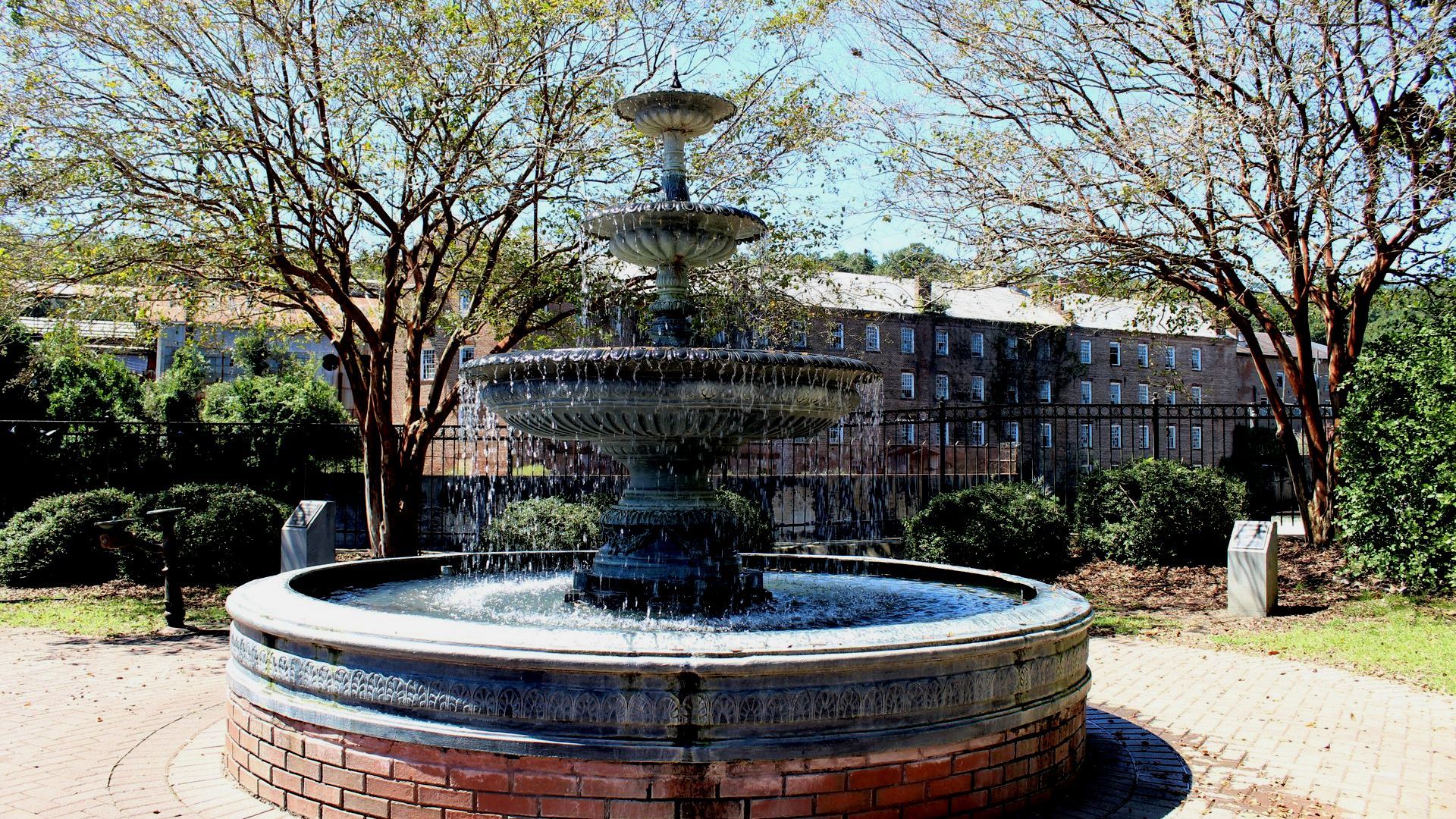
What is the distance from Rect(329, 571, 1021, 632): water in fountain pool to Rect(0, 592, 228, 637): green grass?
4.05 meters

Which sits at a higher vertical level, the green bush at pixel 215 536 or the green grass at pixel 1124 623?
the green bush at pixel 215 536

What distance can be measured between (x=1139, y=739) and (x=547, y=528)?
25.3 feet

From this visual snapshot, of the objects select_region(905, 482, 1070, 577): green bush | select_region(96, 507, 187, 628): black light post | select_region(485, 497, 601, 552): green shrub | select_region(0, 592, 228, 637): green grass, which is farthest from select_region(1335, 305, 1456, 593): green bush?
select_region(96, 507, 187, 628): black light post

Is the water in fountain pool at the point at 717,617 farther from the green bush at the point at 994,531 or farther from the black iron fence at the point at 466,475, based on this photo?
the black iron fence at the point at 466,475

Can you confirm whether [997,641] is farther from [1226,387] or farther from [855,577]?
[1226,387]

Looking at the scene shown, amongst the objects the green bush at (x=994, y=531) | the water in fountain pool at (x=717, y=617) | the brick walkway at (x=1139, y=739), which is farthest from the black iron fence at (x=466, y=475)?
the brick walkway at (x=1139, y=739)

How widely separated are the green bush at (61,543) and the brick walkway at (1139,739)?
185 inches

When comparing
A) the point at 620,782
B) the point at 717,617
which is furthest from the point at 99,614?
the point at 620,782

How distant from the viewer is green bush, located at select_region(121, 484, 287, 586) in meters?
13.0

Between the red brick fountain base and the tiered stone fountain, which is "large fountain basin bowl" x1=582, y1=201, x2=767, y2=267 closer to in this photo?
the tiered stone fountain

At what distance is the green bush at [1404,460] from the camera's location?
11.3m

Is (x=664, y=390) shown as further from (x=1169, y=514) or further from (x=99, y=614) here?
(x=1169, y=514)

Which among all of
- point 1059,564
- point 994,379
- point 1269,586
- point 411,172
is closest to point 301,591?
point 411,172

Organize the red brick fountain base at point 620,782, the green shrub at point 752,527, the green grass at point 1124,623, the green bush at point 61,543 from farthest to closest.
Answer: the green bush at point 61,543 → the green shrub at point 752,527 → the green grass at point 1124,623 → the red brick fountain base at point 620,782
